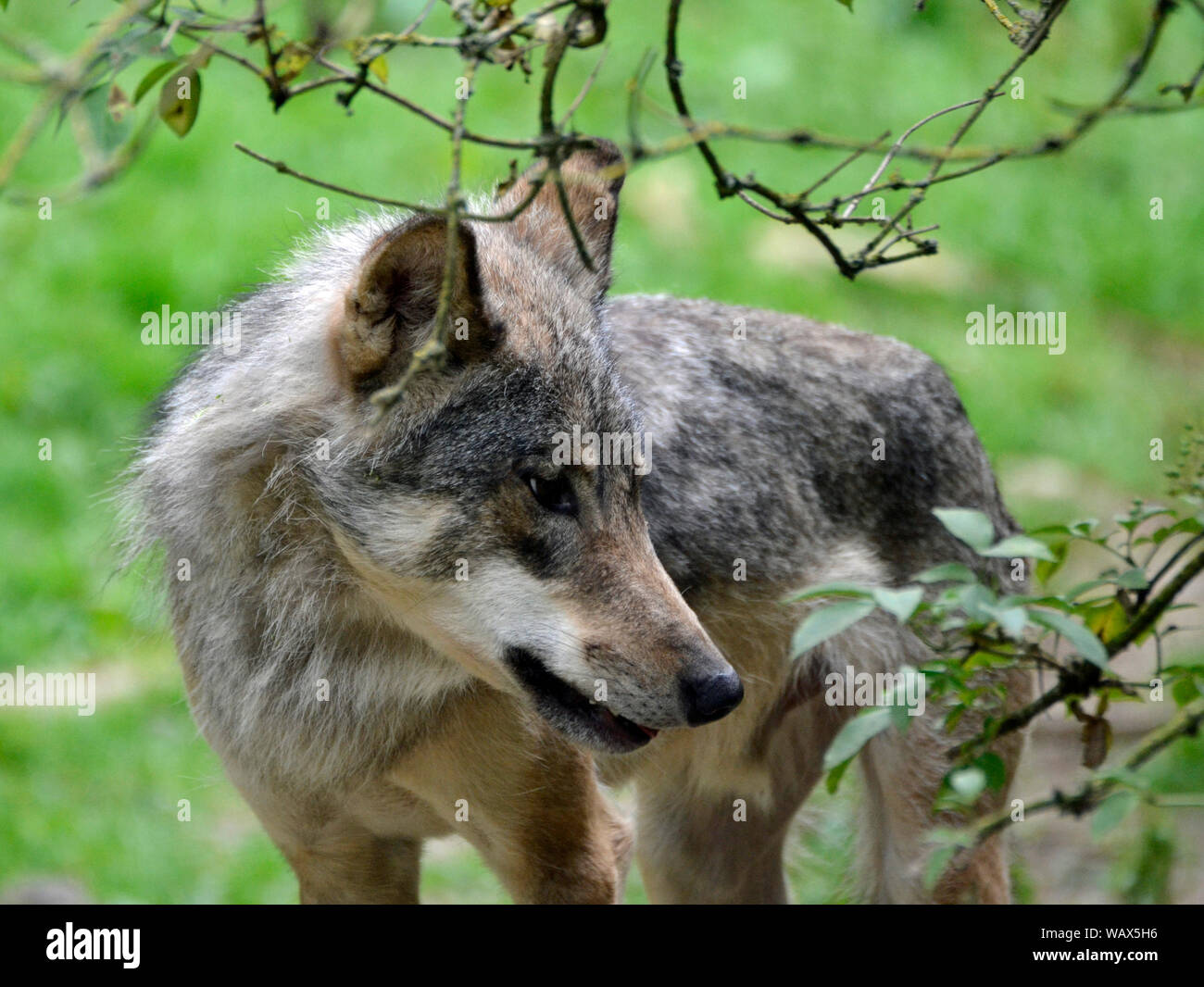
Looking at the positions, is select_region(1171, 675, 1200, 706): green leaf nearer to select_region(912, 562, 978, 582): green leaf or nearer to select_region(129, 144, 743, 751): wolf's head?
select_region(912, 562, 978, 582): green leaf

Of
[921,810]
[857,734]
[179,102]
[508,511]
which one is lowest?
[921,810]

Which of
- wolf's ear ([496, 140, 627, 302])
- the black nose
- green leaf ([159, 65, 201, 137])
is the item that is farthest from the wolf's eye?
green leaf ([159, 65, 201, 137])

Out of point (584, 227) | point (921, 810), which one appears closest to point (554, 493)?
point (584, 227)

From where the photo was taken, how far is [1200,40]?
14.0 metres

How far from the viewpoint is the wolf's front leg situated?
14.3 ft

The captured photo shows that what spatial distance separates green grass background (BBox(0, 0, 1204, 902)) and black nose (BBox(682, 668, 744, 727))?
2839mm

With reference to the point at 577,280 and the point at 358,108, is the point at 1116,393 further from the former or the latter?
the point at 577,280

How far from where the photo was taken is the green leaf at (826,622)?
243cm

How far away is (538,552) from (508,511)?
0.13 meters

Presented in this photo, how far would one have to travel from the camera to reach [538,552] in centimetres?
362

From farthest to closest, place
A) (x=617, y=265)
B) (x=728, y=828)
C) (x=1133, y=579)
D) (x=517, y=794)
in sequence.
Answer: (x=617, y=265)
(x=728, y=828)
(x=517, y=794)
(x=1133, y=579)

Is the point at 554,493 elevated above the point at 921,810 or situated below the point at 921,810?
above

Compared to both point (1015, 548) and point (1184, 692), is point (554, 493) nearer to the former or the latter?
point (1015, 548)
